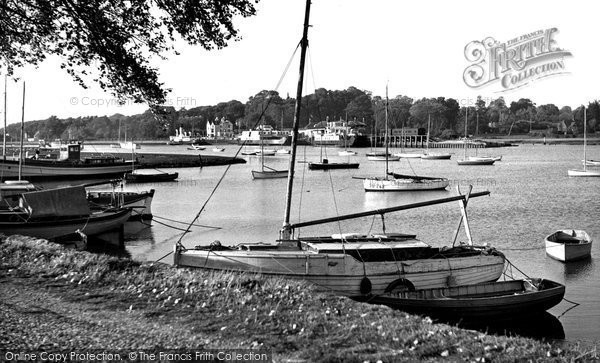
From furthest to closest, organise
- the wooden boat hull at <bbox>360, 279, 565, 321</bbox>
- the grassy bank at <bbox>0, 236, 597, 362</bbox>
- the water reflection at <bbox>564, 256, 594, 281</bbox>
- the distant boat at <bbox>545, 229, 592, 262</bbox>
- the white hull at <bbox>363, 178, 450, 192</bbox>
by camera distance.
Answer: the white hull at <bbox>363, 178, 450, 192</bbox> → the distant boat at <bbox>545, 229, 592, 262</bbox> → the water reflection at <bbox>564, 256, 594, 281</bbox> → the wooden boat hull at <bbox>360, 279, 565, 321</bbox> → the grassy bank at <bbox>0, 236, 597, 362</bbox>

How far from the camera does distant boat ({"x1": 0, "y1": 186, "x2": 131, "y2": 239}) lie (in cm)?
2377

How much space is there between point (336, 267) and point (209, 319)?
24.2ft

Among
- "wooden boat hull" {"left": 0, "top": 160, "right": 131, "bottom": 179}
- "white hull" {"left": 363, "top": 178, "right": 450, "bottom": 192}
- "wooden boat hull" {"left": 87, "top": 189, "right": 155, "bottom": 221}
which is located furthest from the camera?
"wooden boat hull" {"left": 0, "top": 160, "right": 131, "bottom": 179}

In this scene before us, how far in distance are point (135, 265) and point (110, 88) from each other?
5.33 metres

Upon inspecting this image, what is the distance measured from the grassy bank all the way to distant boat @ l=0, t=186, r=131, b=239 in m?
10.7

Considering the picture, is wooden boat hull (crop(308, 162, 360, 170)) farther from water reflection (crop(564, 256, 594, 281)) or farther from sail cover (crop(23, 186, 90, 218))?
sail cover (crop(23, 186, 90, 218))

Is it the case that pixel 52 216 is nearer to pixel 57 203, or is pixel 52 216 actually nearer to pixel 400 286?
pixel 57 203

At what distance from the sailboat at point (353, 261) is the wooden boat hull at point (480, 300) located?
66 centimetres

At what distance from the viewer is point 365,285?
17359 mm

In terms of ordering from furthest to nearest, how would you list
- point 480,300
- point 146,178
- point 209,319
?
1. point 146,178
2. point 480,300
3. point 209,319

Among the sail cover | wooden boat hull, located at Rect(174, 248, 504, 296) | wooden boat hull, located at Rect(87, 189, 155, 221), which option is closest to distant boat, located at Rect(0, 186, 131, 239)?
the sail cover

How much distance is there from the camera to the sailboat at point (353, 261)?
17.1 metres

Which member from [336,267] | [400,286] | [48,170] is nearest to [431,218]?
[400,286]

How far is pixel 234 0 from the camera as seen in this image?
1519cm
